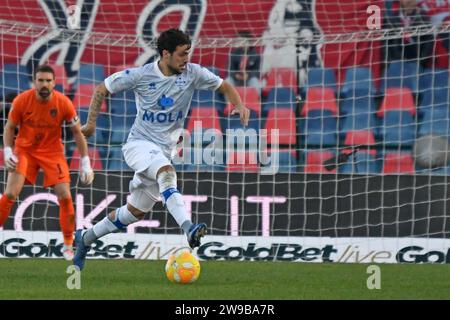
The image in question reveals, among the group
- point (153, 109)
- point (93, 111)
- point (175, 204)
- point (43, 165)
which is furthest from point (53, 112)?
point (175, 204)

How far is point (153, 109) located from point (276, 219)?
3.44 m

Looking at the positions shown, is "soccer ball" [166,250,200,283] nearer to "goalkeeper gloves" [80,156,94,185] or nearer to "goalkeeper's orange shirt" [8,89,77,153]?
"goalkeeper gloves" [80,156,94,185]

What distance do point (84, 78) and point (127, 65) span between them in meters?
0.61

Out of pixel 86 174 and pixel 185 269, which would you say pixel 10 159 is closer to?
pixel 86 174

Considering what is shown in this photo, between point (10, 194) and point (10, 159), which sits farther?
point (10, 194)

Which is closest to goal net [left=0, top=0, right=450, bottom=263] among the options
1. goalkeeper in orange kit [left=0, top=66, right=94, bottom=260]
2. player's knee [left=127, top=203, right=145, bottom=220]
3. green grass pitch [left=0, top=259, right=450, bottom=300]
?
green grass pitch [left=0, top=259, right=450, bottom=300]

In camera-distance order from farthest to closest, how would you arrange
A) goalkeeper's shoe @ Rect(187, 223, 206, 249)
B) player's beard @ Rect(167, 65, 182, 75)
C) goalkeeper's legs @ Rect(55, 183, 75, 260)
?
goalkeeper's legs @ Rect(55, 183, 75, 260) < player's beard @ Rect(167, 65, 182, 75) < goalkeeper's shoe @ Rect(187, 223, 206, 249)

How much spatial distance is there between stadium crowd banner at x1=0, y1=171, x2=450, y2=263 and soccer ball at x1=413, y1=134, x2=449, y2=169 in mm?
1760

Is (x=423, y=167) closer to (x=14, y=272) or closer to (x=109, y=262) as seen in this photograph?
(x=109, y=262)

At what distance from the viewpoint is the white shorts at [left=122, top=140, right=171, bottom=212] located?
8312mm

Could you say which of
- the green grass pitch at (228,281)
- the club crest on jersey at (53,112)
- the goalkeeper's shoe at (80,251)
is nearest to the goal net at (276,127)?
the green grass pitch at (228,281)

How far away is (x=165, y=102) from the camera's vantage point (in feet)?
28.2

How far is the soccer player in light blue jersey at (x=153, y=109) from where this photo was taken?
8453 mm

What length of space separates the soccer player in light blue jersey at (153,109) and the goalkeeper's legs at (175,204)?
0.22 metres
